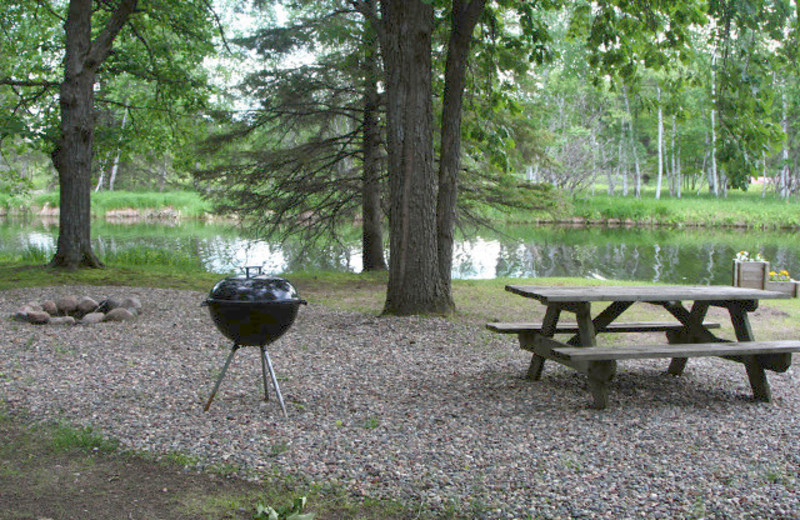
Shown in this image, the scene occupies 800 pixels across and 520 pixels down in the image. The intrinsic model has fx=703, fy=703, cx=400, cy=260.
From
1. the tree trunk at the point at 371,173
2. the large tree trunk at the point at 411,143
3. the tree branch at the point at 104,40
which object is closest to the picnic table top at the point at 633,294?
the large tree trunk at the point at 411,143

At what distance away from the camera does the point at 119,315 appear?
27.9 feet

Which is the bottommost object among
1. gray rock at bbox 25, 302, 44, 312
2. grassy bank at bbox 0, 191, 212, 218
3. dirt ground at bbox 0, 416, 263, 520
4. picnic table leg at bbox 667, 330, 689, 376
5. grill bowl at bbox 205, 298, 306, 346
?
dirt ground at bbox 0, 416, 263, 520

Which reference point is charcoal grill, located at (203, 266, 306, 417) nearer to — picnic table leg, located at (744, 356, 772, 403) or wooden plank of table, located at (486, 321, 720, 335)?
wooden plank of table, located at (486, 321, 720, 335)

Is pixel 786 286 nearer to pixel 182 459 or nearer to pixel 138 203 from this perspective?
pixel 182 459

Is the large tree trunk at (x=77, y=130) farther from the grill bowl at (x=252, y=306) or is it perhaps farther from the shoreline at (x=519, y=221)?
the shoreline at (x=519, y=221)

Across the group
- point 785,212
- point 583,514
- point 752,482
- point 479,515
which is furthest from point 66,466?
point 785,212

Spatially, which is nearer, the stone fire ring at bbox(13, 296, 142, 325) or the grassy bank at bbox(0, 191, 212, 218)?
the stone fire ring at bbox(13, 296, 142, 325)

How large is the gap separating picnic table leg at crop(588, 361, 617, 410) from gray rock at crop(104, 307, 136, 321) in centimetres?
576

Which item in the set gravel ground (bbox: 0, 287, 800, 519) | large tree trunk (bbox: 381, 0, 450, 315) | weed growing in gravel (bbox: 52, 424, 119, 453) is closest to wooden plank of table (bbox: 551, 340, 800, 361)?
gravel ground (bbox: 0, 287, 800, 519)

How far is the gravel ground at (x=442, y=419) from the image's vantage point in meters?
3.72

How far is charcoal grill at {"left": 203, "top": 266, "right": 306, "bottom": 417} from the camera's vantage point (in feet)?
15.4

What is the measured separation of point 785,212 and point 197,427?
35.6m

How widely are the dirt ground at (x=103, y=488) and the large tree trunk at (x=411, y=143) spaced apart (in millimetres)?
4963

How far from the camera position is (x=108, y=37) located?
12.9 metres
